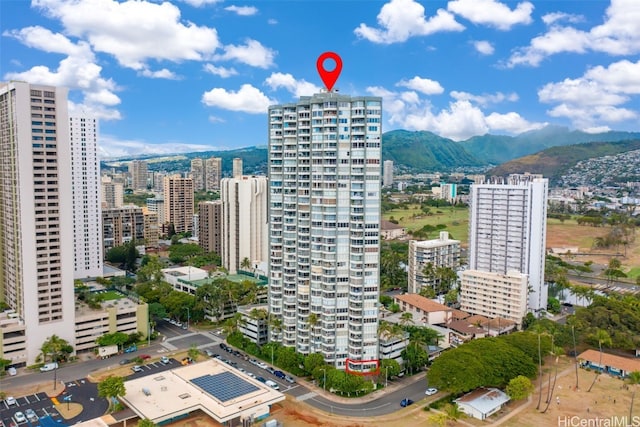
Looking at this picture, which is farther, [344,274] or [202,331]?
[202,331]

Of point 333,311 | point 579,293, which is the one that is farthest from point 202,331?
point 579,293

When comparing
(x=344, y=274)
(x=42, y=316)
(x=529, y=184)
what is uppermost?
(x=529, y=184)

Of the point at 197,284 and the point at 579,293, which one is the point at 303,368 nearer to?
the point at 197,284

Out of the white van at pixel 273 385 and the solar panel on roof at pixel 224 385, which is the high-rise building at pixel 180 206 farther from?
the white van at pixel 273 385

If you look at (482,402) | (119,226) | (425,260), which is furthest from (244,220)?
(482,402)

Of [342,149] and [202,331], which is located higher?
[342,149]

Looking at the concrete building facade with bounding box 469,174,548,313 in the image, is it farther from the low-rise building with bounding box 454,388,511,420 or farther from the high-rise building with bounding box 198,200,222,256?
the high-rise building with bounding box 198,200,222,256
